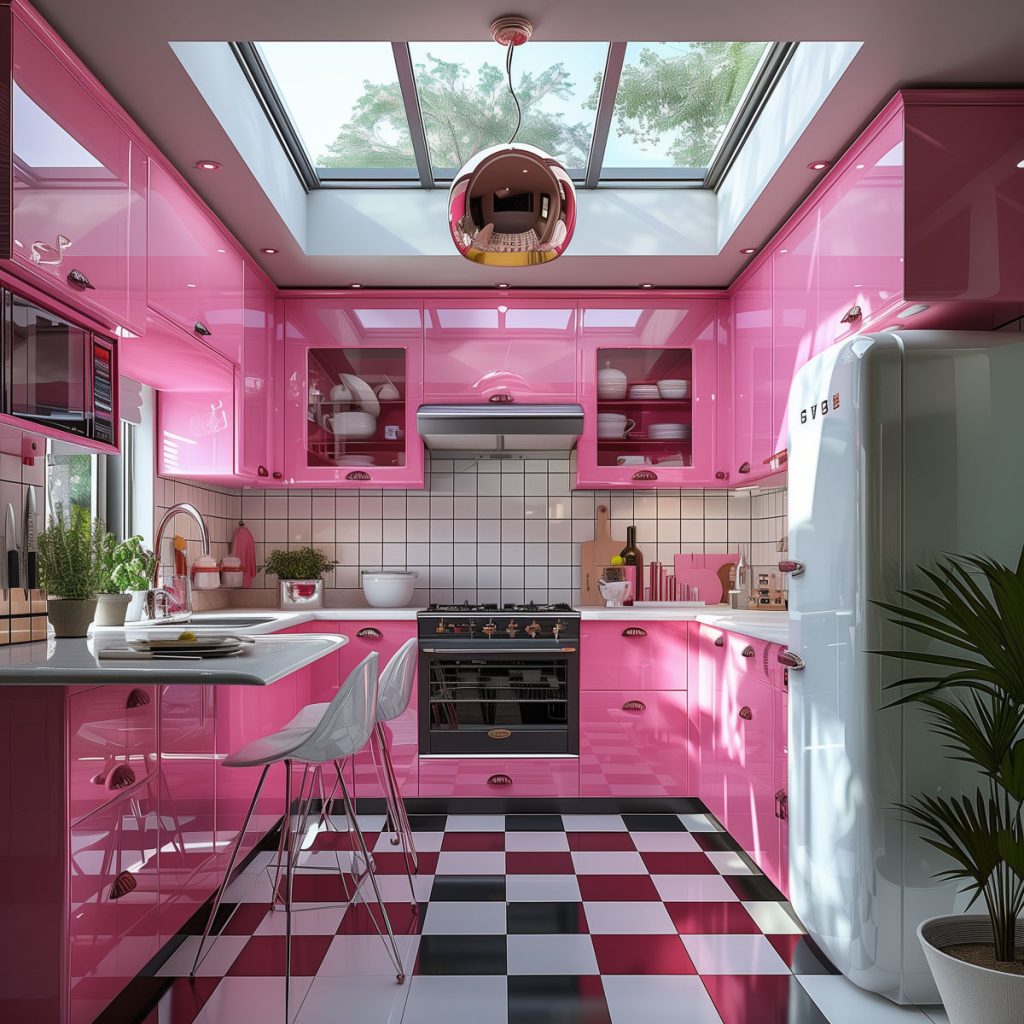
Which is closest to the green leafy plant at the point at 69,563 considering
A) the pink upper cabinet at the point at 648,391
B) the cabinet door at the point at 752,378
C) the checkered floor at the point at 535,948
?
the checkered floor at the point at 535,948

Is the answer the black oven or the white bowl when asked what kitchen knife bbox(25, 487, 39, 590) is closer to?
the black oven

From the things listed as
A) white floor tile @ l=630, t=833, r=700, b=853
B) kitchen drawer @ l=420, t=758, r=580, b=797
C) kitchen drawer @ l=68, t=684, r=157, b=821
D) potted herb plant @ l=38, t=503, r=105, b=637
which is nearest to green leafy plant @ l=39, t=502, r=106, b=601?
potted herb plant @ l=38, t=503, r=105, b=637

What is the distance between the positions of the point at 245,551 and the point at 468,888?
83.9 inches

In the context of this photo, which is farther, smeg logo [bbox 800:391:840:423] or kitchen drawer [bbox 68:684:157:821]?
smeg logo [bbox 800:391:840:423]

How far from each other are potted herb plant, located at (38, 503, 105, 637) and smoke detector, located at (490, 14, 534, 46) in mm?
1694

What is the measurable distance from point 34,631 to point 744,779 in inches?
89.4

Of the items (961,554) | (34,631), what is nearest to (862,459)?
(961,554)

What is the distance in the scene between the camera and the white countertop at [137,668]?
1.69 metres

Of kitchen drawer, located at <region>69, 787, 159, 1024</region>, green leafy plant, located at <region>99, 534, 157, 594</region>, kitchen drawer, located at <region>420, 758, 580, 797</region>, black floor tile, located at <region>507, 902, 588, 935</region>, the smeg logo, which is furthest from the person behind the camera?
kitchen drawer, located at <region>420, 758, 580, 797</region>

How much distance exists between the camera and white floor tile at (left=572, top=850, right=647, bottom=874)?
10.2 feet

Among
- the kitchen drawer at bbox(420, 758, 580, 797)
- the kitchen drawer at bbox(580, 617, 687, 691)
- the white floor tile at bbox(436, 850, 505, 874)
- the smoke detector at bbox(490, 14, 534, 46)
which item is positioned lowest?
the white floor tile at bbox(436, 850, 505, 874)

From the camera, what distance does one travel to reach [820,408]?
2.38 metres

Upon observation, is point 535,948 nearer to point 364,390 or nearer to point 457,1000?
point 457,1000

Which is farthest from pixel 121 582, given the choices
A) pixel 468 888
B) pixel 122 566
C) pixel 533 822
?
pixel 533 822
